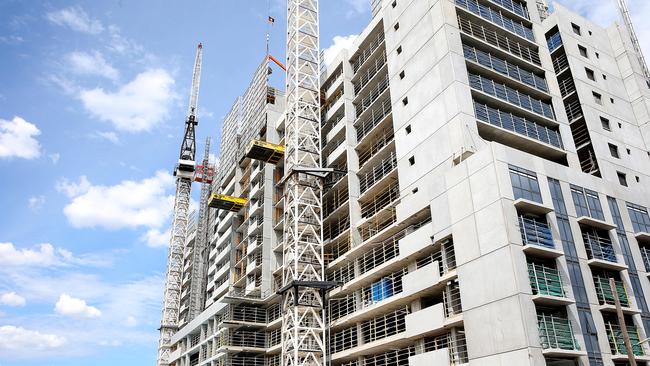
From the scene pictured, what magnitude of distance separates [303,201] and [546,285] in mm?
30550

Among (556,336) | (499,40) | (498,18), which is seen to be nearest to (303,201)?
(499,40)

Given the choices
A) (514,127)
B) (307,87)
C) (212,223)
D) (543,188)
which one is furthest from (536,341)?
(212,223)

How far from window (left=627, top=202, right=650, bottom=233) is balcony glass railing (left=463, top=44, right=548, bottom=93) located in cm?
1420

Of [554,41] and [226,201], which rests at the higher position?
[554,41]

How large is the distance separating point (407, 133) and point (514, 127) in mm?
9307

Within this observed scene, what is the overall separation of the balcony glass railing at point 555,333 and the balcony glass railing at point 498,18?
30.8 meters

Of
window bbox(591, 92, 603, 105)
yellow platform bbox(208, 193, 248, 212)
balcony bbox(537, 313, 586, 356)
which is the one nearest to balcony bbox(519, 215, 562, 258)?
balcony bbox(537, 313, 586, 356)

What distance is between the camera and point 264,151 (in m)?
68.8

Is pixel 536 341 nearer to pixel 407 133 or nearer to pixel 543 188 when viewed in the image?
pixel 543 188

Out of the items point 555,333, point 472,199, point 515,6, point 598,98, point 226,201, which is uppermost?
point 515,6

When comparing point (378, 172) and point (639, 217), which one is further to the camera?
point (378, 172)

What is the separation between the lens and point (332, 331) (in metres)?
55.4

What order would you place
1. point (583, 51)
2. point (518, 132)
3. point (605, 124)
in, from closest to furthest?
point (518, 132), point (605, 124), point (583, 51)

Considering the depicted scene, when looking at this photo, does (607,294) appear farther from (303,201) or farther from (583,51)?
(303,201)
